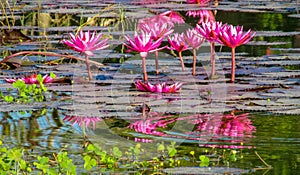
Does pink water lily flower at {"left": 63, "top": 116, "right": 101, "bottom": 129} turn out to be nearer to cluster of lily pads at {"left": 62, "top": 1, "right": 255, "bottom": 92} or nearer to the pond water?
the pond water

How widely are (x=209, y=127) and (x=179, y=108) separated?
1.23ft

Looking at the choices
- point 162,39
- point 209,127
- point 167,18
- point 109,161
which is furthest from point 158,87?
point 167,18

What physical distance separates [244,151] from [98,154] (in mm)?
654

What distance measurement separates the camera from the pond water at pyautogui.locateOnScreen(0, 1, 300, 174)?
12.2 feet

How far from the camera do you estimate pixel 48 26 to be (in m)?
8.00

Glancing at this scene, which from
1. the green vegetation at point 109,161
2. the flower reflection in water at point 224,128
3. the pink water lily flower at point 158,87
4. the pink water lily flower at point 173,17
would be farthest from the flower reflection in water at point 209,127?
the pink water lily flower at point 173,17

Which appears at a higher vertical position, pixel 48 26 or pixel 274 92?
pixel 48 26

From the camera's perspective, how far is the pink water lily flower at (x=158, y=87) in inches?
189

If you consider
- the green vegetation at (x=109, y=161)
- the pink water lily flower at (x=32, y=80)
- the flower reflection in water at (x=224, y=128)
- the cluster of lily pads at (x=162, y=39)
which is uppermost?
the cluster of lily pads at (x=162, y=39)

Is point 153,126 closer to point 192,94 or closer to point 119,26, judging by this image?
point 192,94

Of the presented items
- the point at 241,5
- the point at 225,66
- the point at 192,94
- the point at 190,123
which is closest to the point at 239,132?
the point at 190,123

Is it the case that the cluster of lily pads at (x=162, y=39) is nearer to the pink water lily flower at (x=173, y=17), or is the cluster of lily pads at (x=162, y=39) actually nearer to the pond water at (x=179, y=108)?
the pond water at (x=179, y=108)

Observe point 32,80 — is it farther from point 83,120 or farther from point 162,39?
point 83,120

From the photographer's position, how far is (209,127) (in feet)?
13.4
